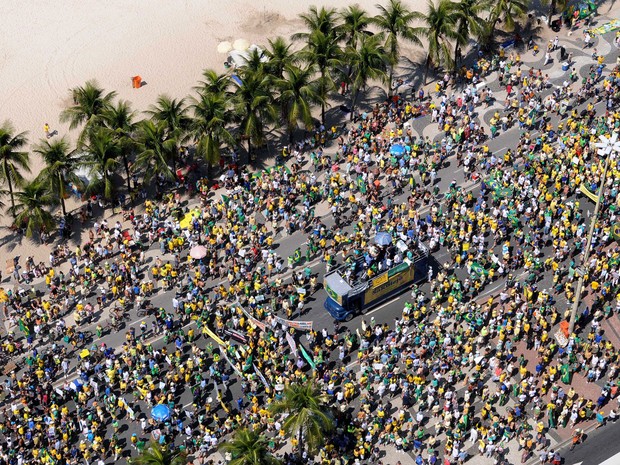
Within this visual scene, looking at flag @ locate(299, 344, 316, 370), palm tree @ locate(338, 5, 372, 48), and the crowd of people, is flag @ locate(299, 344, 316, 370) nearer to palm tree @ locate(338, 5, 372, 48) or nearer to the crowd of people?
the crowd of people

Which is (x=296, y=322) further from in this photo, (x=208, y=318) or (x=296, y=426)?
(x=296, y=426)

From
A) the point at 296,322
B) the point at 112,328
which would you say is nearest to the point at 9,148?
the point at 112,328

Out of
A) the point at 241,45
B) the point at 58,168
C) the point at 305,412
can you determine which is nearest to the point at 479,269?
the point at 305,412

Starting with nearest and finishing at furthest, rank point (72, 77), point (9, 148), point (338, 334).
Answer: point (338, 334)
point (9, 148)
point (72, 77)

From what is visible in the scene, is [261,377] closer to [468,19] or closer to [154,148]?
[154,148]

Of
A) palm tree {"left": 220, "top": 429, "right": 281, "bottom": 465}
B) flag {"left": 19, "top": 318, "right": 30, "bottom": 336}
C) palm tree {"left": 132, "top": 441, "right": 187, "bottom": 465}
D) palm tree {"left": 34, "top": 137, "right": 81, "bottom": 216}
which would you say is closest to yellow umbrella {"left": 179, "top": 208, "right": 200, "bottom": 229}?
palm tree {"left": 34, "top": 137, "right": 81, "bottom": 216}

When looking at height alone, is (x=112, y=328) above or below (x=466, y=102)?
below

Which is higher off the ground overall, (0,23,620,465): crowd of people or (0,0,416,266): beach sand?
A: (0,0,416,266): beach sand
